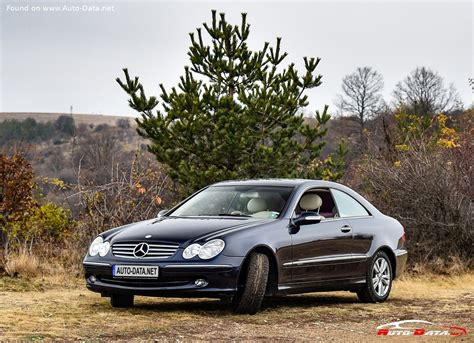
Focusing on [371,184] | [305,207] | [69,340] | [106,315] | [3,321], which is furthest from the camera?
[371,184]

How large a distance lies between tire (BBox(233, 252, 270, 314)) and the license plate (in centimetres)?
94

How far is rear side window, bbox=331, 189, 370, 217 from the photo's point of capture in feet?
41.9

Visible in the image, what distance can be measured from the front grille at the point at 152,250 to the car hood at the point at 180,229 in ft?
0.19

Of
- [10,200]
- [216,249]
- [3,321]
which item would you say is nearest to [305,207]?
[216,249]

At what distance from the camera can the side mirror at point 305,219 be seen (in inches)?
457

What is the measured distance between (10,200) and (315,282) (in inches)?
374

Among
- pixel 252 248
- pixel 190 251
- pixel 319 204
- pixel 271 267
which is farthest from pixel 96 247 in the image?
pixel 319 204

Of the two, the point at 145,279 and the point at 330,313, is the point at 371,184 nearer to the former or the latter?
the point at 330,313

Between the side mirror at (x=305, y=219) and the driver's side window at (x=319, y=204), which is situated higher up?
the driver's side window at (x=319, y=204)

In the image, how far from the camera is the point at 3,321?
9.74 m

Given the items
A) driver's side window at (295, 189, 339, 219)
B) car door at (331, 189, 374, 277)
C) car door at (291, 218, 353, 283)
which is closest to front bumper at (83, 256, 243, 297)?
car door at (291, 218, 353, 283)

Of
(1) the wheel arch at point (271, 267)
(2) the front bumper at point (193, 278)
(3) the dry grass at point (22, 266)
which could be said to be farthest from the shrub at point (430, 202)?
(2) the front bumper at point (193, 278)

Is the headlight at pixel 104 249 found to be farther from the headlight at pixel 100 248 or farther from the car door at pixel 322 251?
the car door at pixel 322 251

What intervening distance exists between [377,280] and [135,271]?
3.82m
